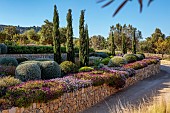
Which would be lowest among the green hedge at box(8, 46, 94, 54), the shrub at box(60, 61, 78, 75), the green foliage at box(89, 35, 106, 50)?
the shrub at box(60, 61, 78, 75)

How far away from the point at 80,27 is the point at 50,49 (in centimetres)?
438

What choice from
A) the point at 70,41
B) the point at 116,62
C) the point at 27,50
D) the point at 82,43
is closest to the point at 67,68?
the point at 70,41

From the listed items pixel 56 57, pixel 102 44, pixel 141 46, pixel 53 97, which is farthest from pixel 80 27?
pixel 102 44

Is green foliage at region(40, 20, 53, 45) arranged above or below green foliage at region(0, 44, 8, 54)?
above

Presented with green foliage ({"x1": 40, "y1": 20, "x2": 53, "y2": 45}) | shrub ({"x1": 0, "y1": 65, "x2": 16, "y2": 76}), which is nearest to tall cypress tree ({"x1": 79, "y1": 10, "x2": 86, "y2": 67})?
shrub ({"x1": 0, "y1": 65, "x2": 16, "y2": 76})

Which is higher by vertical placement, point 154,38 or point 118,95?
point 154,38

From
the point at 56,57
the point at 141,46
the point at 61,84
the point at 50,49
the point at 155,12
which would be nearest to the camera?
the point at 155,12

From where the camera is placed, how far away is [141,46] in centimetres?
4400

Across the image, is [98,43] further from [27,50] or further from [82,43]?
[82,43]

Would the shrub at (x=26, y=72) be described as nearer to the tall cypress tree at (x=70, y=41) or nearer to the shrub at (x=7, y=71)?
the shrub at (x=7, y=71)

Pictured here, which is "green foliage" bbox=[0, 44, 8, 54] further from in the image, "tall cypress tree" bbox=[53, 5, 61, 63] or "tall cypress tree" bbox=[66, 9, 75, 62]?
"tall cypress tree" bbox=[66, 9, 75, 62]

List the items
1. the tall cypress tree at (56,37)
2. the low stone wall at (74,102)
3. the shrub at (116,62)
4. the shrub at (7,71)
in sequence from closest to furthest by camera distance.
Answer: the low stone wall at (74,102) < the shrub at (7,71) < the tall cypress tree at (56,37) < the shrub at (116,62)

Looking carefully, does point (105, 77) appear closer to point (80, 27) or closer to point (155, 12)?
point (80, 27)

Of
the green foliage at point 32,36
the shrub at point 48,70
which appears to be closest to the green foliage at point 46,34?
the green foliage at point 32,36
